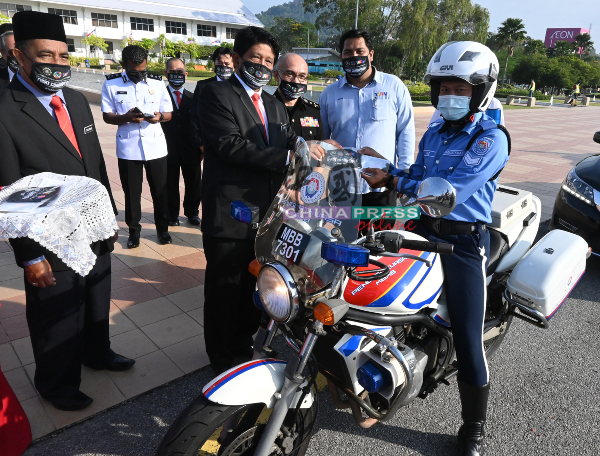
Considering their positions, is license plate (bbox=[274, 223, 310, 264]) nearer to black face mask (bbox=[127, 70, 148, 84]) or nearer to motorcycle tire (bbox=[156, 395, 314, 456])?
motorcycle tire (bbox=[156, 395, 314, 456])

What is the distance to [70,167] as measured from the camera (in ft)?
8.12

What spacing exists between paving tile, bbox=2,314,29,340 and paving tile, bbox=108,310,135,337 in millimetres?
569

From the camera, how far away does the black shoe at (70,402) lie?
8.27 ft

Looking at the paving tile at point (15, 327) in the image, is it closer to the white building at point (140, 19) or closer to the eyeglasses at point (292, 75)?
the eyeglasses at point (292, 75)

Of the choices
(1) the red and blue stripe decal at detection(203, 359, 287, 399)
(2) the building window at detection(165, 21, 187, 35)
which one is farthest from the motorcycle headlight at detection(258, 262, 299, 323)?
(2) the building window at detection(165, 21, 187, 35)

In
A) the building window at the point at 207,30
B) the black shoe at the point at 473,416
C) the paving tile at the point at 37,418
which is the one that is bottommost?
the paving tile at the point at 37,418

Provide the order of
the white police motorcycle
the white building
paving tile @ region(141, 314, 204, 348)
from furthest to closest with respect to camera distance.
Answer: the white building < paving tile @ region(141, 314, 204, 348) < the white police motorcycle

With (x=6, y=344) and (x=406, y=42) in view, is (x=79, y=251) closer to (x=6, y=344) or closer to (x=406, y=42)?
(x=6, y=344)

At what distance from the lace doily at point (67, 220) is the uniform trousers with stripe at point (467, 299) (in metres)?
1.75

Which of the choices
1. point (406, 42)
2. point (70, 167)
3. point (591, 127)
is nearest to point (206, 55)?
point (406, 42)

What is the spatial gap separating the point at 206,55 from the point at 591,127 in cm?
4453

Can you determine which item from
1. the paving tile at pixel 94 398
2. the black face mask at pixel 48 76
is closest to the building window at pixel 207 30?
the black face mask at pixel 48 76

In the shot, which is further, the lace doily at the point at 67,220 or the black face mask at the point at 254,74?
the black face mask at the point at 254,74

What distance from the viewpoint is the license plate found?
173cm
